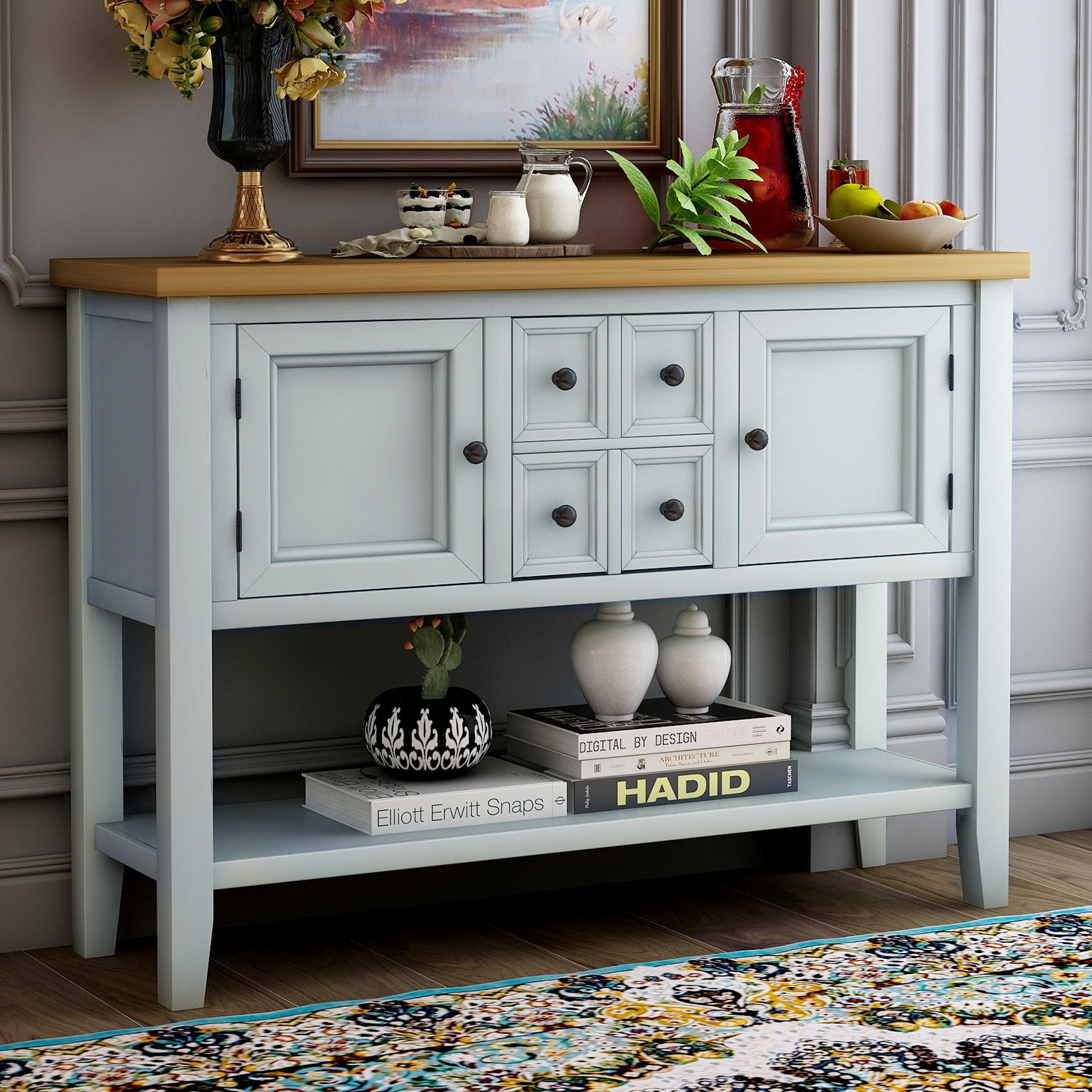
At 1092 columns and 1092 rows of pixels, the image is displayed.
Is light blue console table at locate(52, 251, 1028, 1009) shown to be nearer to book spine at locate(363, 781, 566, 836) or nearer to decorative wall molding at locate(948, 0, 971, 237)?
book spine at locate(363, 781, 566, 836)

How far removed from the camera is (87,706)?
8.30 feet

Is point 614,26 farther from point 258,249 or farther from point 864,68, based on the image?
point 258,249

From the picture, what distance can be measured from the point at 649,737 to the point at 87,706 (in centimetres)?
79

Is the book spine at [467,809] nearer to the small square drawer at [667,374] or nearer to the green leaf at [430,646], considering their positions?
the green leaf at [430,646]

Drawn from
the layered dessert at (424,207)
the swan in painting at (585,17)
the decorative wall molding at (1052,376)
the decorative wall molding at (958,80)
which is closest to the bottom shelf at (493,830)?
the decorative wall molding at (1052,376)

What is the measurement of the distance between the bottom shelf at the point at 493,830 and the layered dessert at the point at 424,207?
2.75 feet

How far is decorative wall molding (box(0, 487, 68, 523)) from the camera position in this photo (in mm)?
2551

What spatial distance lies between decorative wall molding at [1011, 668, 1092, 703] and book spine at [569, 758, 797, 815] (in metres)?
0.73

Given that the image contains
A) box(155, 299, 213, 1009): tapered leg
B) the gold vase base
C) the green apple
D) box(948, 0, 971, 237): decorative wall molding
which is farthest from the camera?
box(948, 0, 971, 237): decorative wall molding

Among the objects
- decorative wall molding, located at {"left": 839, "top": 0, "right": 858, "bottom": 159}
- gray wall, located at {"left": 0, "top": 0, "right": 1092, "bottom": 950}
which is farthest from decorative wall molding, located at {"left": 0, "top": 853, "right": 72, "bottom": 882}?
decorative wall molding, located at {"left": 839, "top": 0, "right": 858, "bottom": 159}

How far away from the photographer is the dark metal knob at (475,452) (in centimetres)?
235

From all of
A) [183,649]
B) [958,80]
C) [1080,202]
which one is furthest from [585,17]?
[183,649]

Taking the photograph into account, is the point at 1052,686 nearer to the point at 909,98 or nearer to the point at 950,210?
the point at 950,210

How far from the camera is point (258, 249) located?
235cm
